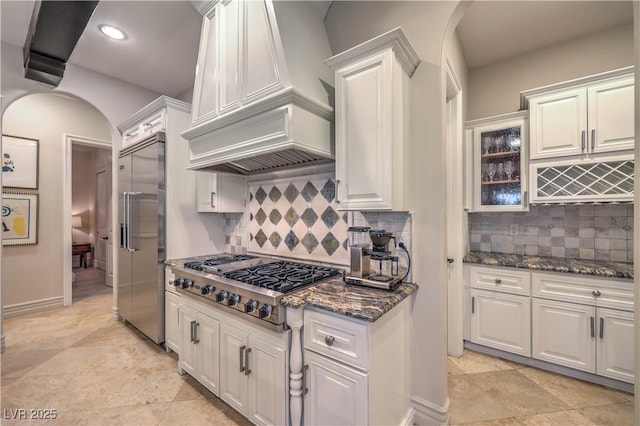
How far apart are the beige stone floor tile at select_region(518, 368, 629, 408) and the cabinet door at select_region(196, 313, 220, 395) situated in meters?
2.48

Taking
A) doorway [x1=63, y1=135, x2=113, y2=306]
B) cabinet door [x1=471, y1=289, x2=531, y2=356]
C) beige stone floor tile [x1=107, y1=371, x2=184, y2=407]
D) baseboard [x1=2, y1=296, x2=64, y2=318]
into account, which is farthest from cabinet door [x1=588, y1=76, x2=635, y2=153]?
doorway [x1=63, y1=135, x2=113, y2=306]

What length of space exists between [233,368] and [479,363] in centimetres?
214

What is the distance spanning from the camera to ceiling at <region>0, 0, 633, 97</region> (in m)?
2.18

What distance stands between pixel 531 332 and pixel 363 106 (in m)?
2.37

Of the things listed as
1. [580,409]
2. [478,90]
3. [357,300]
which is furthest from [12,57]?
[580,409]

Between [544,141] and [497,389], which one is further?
[544,141]

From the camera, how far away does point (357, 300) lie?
1381 millimetres

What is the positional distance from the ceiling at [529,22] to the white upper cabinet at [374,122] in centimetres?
125

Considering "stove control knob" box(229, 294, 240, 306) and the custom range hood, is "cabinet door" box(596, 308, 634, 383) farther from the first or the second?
"stove control knob" box(229, 294, 240, 306)

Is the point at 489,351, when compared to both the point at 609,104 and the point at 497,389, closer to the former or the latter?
the point at 497,389

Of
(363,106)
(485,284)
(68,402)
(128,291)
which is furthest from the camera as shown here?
(128,291)

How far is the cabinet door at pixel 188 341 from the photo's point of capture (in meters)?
2.02

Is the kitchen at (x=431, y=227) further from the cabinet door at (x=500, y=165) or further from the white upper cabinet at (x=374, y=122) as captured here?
the cabinet door at (x=500, y=165)

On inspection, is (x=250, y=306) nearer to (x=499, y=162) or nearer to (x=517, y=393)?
(x=517, y=393)
